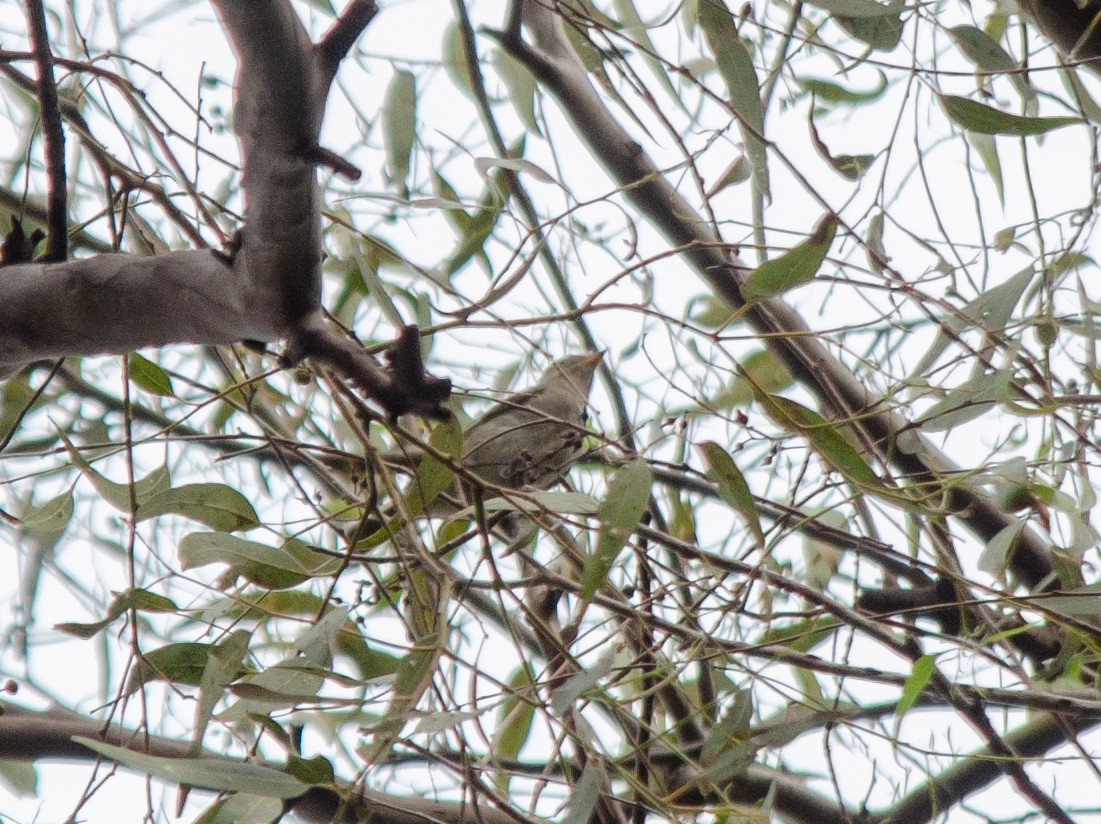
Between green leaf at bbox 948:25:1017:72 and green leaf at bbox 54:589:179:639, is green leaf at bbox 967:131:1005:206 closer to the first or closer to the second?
green leaf at bbox 948:25:1017:72

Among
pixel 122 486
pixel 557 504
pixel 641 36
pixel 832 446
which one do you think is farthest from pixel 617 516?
pixel 641 36

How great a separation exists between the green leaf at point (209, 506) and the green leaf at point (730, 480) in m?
0.38

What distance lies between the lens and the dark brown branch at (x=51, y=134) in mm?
592

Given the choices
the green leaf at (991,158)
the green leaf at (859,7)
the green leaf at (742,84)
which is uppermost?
Answer: the green leaf at (991,158)

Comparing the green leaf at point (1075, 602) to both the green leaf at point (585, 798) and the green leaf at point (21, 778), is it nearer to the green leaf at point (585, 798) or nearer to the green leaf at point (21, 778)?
the green leaf at point (585, 798)

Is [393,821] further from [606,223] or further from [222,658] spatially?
[606,223]

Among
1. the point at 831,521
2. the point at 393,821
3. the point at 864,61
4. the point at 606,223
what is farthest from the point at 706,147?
the point at 393,821

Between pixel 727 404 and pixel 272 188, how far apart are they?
2.84 ft

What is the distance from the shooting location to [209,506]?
864 mm

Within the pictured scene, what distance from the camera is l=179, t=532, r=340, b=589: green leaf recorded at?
Answer: 2.56 ft

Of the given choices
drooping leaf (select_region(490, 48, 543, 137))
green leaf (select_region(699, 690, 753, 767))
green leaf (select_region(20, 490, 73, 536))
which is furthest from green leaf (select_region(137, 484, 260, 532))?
drooping leaf (select_region(490, 48, 543, 137))

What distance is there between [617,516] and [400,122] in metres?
0.56

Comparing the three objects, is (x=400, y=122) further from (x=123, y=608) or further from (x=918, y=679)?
(x=918, y=679)

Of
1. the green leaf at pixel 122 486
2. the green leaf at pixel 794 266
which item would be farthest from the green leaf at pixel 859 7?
the green leaf at pixel 122 486
